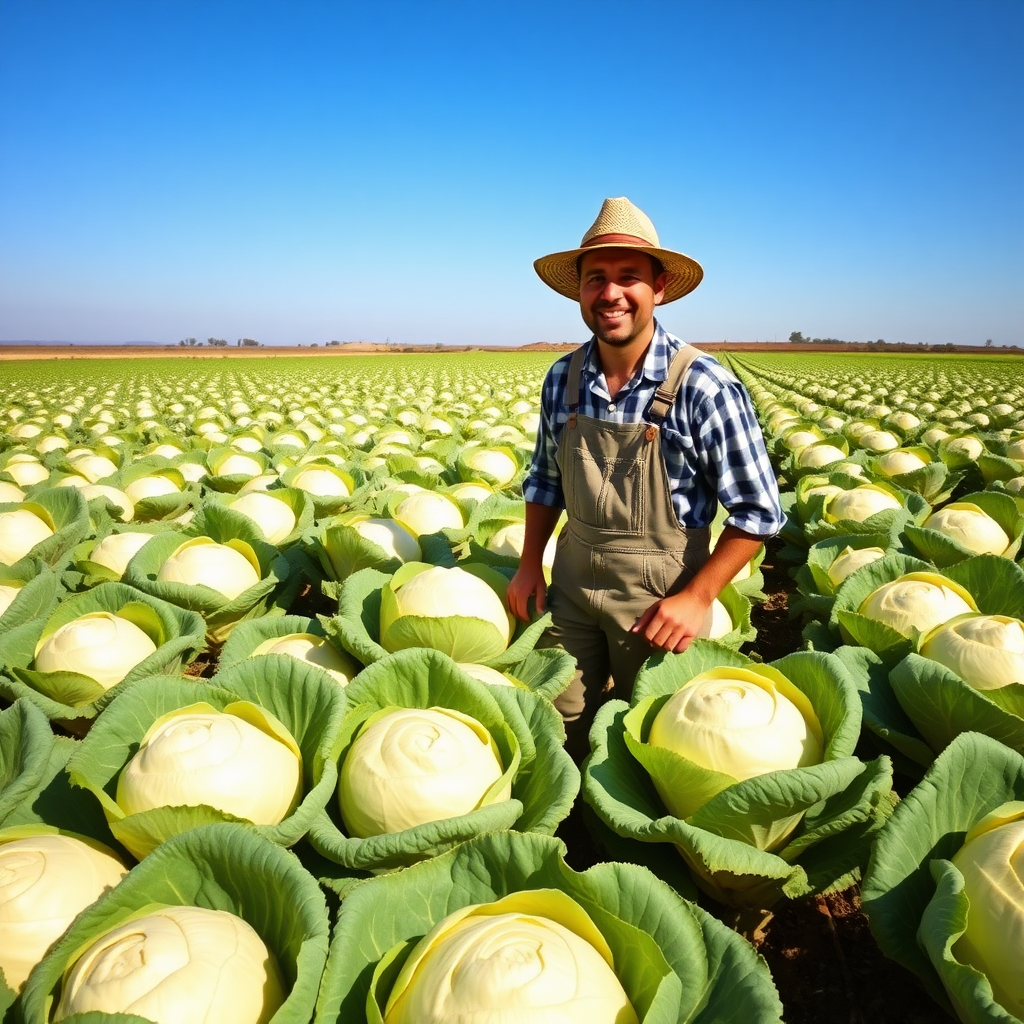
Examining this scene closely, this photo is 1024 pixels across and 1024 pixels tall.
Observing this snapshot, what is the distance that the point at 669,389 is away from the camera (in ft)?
8.66

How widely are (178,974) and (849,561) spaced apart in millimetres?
3455

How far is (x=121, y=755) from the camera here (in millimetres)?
2086

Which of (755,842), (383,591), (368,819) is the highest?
(383,591)

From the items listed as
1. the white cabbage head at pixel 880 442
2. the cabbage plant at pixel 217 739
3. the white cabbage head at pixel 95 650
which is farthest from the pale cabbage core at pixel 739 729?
the white cabbage head at pixel 880 442

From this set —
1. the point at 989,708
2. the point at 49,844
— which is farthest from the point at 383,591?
the point at 989,708

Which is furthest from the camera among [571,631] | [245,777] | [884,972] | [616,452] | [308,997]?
[571,631]

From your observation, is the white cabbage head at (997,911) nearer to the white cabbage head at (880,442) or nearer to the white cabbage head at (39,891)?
the white cabbage head at (39,891)

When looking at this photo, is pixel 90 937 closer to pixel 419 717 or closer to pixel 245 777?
pixel 245 777

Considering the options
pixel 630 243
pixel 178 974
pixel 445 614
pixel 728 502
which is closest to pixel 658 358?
pixel 630 243

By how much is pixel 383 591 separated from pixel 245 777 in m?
1.09

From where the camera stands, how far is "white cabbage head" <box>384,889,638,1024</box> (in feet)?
4.10

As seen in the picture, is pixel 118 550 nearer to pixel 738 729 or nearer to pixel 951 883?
pixel 738 729

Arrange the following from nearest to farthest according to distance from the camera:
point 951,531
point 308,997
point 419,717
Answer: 1. point 308,997
2. point 419,717
3. point 951,531

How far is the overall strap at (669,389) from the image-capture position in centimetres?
263
